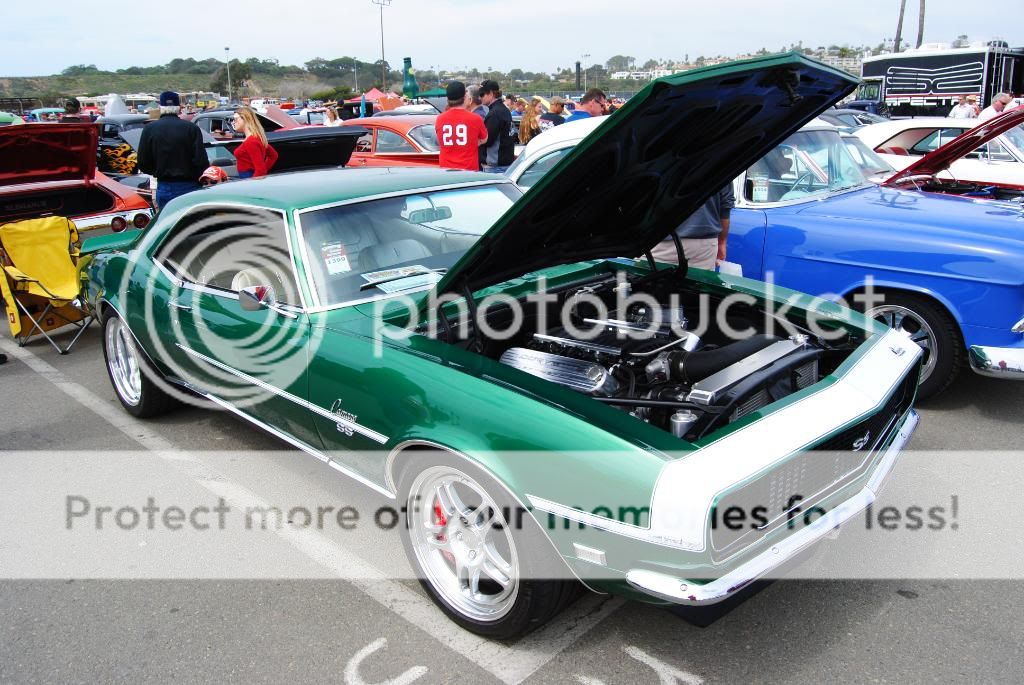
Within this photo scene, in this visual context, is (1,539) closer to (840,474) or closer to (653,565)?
(653,565)

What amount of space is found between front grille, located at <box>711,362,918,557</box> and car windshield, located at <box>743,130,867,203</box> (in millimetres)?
2645

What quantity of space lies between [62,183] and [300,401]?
5465 millimetres

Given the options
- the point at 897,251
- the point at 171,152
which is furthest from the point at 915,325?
the point at 171,152

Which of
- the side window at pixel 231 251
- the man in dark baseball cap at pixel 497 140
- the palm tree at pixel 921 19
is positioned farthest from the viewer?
the palm tree at pixel 921 19

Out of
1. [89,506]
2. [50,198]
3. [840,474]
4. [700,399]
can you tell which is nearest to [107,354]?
[89,506]

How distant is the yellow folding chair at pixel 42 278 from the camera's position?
20.2ft

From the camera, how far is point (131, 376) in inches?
193

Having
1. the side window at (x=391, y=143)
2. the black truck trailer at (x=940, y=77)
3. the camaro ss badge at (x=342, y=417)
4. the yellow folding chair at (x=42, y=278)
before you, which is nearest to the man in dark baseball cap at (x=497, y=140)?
the side window at (x=391, y=143)

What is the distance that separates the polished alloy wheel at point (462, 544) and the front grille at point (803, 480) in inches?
28.1

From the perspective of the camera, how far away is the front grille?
2232 mm

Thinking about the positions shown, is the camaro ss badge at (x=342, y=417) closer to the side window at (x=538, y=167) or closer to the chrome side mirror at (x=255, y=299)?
the chrome side mirror at (x=255, y=299)

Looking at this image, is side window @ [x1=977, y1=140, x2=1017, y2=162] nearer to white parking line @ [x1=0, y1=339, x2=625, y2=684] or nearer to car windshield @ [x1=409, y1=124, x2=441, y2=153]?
car windshield @ [x1=409, y1=124, x2=441, y2=153]

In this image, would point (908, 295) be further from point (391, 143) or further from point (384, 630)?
point (391, 143)

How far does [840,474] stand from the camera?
2.64 meters
